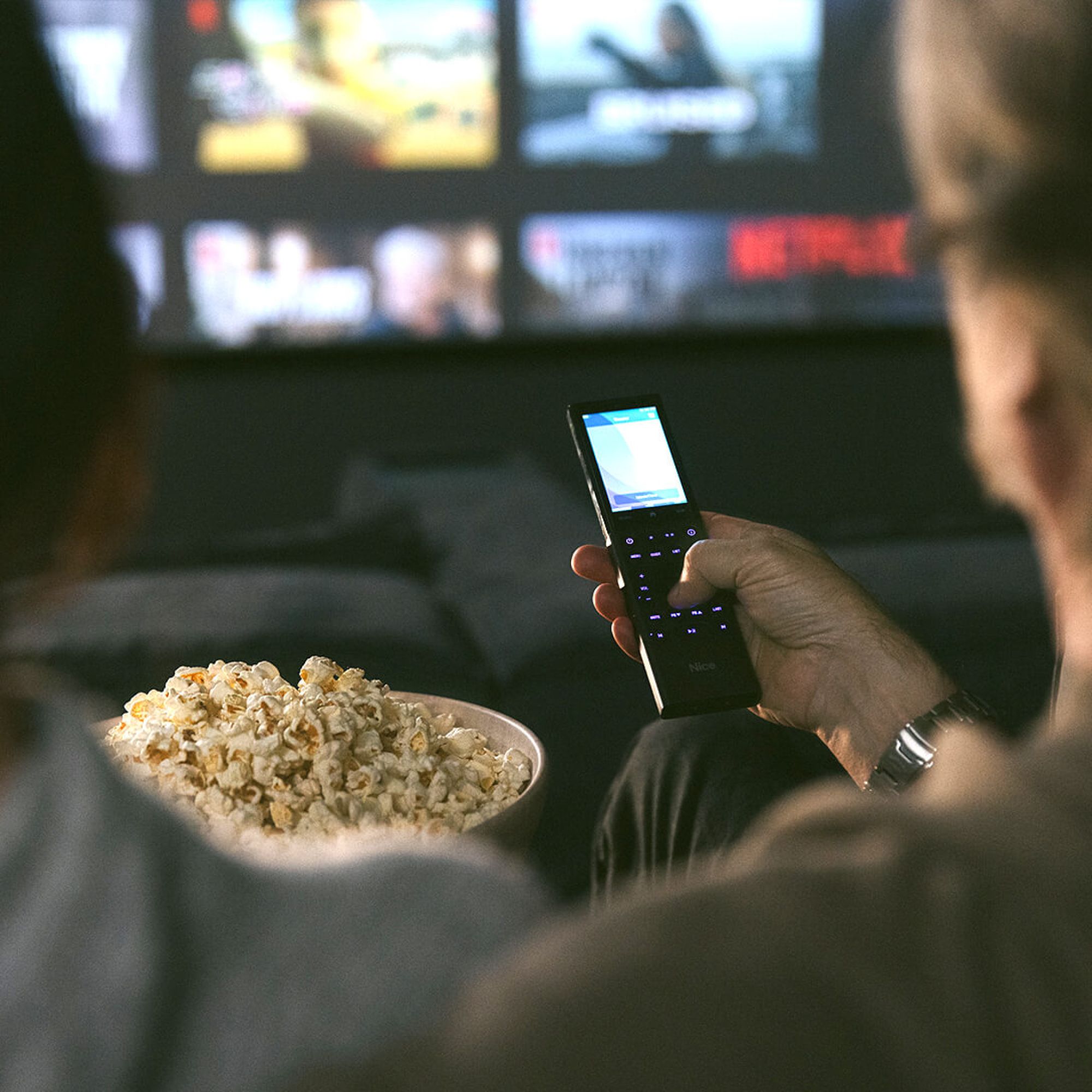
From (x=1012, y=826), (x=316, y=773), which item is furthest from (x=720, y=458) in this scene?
(x=1012, y=826)

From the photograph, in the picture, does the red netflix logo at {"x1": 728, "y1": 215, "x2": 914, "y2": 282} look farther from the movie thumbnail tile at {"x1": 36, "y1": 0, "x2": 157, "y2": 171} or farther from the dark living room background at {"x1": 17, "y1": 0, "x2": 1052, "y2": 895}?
the movie thumbnail tile at {"x1": 36, "y1": 0, "x2": 157, "y2": 171}

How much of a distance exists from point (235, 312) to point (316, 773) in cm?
308

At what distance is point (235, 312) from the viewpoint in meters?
3.49

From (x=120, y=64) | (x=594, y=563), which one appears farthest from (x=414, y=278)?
(x=594, y=563)

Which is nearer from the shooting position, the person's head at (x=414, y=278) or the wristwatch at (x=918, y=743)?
the wristwatch at (x=918, y=743)

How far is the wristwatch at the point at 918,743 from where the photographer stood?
2.77 ft

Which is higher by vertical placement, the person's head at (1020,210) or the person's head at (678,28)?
the person's head at (1020,210)

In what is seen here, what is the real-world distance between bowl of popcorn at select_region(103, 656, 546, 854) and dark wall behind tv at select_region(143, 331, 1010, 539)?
110 inches

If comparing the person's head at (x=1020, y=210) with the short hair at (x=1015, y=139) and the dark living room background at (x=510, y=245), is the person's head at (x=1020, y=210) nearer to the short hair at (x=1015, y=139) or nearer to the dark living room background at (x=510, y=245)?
the short hair at (x=1015, y=139)

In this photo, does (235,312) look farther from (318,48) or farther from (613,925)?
(613,925)

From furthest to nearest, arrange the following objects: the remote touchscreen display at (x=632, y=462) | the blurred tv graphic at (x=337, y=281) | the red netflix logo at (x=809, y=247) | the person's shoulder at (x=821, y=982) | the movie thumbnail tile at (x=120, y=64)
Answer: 1. the red netflix logo at (x=809, y=247)
2. the blurred tv graphic at (x=337, y=281)
3. the movie thumbnail tile at (x=120, y=64)
4. the remote touchscreen display at (x=632, y=462)
5. the person's shoulder at (x=821, y=982)

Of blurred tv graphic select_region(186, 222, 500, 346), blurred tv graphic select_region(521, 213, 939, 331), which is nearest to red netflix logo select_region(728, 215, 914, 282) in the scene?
blurred tv graphic select_region(521, 213, 939, 331)

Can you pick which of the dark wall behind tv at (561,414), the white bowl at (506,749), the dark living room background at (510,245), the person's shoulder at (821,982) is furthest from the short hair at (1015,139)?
the dark wall behind tv at (561,414)

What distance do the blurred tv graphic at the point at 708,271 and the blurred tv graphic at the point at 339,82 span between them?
40 cm
